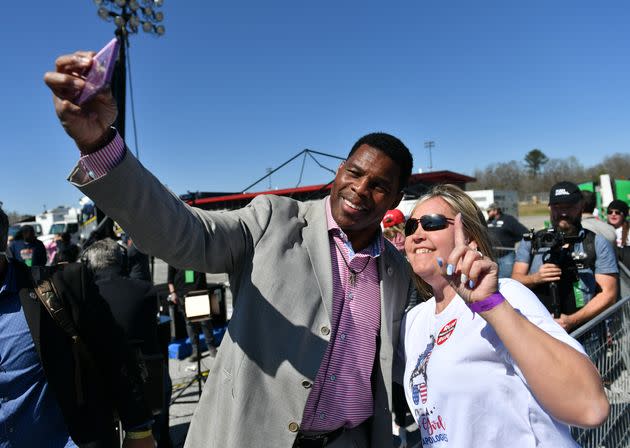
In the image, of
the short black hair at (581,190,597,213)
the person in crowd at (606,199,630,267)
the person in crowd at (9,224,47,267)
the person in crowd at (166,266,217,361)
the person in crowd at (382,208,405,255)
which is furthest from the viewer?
the person in crowd at (9,224,47,267)

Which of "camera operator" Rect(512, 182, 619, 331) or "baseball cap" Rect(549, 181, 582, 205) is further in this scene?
"baseball cap" Rect(549, 181, 582, 205)

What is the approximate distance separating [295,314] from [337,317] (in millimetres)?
217

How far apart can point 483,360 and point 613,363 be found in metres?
2.44

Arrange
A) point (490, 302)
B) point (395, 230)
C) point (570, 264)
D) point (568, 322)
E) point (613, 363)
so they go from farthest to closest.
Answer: point (395, 230)
point (570, 264)
point (568, 322)
point (613, 363)
point (490, 302)

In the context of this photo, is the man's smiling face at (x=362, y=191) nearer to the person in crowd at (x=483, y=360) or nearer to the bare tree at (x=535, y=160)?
the person in crowd at (x=483, y=360)

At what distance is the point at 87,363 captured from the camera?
202 cm

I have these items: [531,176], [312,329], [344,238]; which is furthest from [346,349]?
[531,176]

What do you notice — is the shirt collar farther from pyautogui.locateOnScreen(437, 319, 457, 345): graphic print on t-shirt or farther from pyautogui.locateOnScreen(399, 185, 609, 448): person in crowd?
pyautogui.locateOnScreen(437, 319, 457, 345): graphic print on t-shirt

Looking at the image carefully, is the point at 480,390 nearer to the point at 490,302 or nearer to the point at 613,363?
the point at 490,302

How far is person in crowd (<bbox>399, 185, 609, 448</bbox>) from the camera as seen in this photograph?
44.9 inches

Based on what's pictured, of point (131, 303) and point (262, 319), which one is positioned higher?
point (262, 319)

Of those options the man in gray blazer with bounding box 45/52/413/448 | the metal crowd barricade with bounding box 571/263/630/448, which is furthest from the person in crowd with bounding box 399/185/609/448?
the metal crowd barricade with bounding box 571/263/630/448

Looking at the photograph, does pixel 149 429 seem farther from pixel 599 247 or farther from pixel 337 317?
pixel 599 247

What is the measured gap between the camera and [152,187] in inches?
46.6
